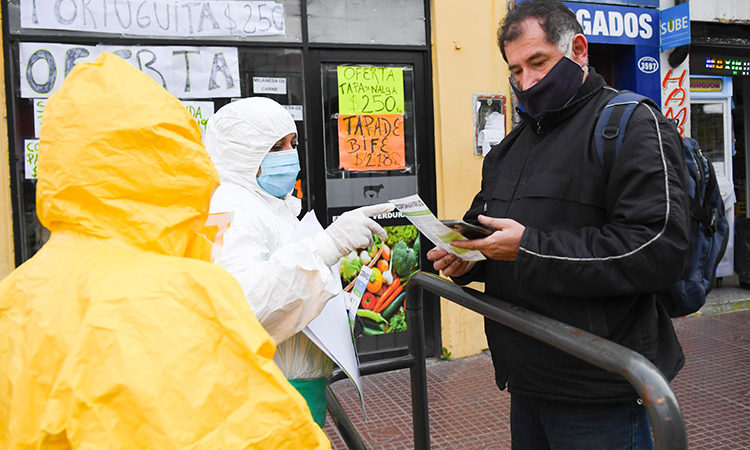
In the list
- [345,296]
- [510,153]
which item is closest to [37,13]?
[345,296]

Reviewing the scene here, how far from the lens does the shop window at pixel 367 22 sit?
5.15 m

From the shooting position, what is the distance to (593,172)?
168 cm

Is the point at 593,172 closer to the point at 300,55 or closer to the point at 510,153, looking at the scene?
the point at 510,153

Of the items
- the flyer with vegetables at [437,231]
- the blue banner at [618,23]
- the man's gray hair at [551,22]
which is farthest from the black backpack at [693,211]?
the blue banner at [618,23]

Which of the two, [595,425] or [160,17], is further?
[160,17]

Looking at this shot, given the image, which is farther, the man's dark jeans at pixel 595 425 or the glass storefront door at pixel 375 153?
the glass storefront door at pixel 375 153

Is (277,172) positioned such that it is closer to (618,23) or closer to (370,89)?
(370,89)

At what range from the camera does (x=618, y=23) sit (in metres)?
6.23

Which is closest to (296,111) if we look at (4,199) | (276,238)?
(4,199)

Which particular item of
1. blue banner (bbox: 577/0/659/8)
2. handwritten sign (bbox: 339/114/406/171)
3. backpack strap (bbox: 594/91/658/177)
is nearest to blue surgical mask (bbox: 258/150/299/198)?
backpack strap (bbox: 594/91/658/177)

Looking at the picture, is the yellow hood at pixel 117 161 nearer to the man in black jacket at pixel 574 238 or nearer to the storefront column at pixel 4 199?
the man in black jacket at pixel 574 238

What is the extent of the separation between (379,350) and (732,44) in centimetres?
556

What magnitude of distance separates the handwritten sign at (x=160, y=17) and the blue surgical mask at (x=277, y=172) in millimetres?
2825

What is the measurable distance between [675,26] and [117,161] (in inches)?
258
